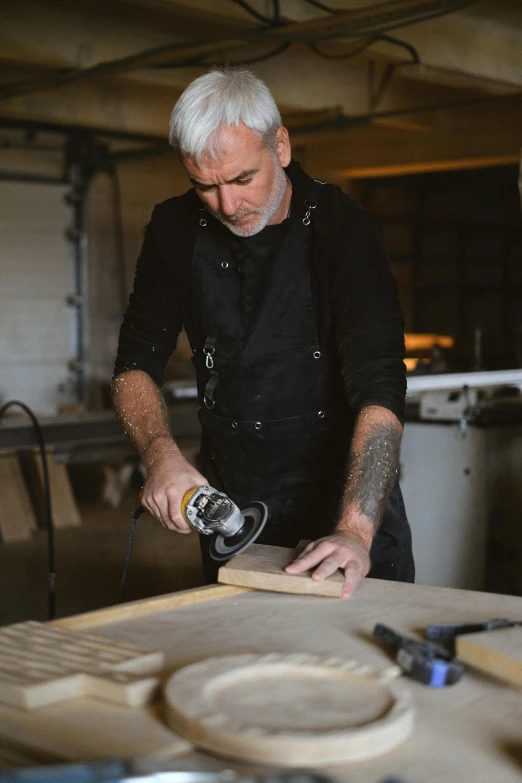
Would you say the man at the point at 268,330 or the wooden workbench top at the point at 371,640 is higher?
the man at the point at 268,330

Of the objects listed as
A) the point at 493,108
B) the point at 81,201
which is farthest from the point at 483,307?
the point at 81,201

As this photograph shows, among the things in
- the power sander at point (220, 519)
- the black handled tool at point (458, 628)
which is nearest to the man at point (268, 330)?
the power sander at point (220, 519)

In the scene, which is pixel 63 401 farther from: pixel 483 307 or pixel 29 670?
pixel 29 670

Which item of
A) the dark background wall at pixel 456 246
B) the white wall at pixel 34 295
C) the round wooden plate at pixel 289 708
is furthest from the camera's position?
the dark background wall at pixel 456 246

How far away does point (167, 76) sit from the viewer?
6488 millimetres

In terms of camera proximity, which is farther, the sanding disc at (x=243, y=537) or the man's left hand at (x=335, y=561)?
the sanding disc at (x=243, y=537)

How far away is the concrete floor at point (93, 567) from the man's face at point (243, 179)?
9.87 ft

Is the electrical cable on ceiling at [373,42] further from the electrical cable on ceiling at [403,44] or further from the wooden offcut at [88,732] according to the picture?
the wooden offcut at [88,732]

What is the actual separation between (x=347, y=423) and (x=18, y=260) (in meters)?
6.53

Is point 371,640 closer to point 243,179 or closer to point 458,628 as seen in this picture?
point 458,628

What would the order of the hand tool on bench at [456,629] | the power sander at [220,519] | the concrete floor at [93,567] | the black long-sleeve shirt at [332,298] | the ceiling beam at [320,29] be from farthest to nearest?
the concrete floor at [93,567]
the ceiling beam at [320,29]
the black long-sleeve shirt at [332,298]
the power sander at [220,519]
the hand tool on bench at [456,629]

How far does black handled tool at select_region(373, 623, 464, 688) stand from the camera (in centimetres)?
122

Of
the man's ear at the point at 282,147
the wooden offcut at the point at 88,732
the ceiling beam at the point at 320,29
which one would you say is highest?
the ceiling beam at the point at 320,29

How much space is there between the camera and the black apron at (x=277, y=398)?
2.23 m
